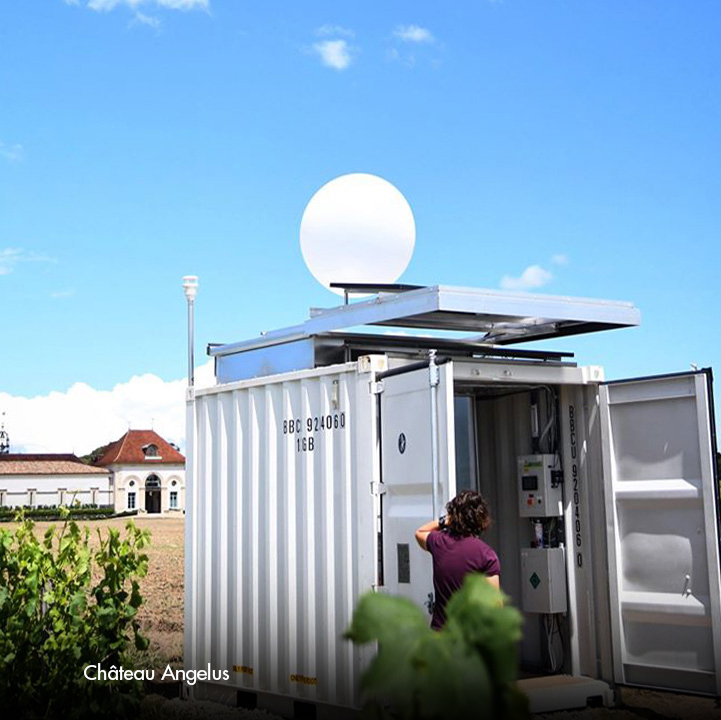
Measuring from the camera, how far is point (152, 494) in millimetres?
112938

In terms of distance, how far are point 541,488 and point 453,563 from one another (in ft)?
8.95

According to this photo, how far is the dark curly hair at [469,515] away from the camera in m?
6.79

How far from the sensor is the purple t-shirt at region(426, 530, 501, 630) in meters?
6.78

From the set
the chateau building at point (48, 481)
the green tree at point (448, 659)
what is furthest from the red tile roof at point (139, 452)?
the green tree at point (448, 659)

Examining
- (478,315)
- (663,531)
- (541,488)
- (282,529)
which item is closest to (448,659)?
(478,315)

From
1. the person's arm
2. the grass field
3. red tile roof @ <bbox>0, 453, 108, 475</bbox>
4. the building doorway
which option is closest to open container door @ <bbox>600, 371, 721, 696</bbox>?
the person's arm

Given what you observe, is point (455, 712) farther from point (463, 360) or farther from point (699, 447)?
point (699, 447)

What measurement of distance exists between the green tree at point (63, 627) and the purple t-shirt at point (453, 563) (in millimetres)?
2339

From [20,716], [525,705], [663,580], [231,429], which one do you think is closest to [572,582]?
[663,580]

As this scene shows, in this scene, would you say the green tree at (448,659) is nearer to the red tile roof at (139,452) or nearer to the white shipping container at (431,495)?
the white shipping container at (431,495)

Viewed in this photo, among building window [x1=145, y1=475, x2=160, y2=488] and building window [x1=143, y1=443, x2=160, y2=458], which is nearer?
building window [x1=145, y1=475, x2=160, y2=488]

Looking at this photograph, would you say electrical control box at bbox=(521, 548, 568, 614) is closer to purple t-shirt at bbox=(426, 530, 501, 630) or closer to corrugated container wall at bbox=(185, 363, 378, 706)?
corrugated container wall at bbox=(185, 363, 378, 706)

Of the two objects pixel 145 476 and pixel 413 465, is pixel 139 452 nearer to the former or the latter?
pixel 145 476

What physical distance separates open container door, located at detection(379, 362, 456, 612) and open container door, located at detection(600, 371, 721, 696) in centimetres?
206
